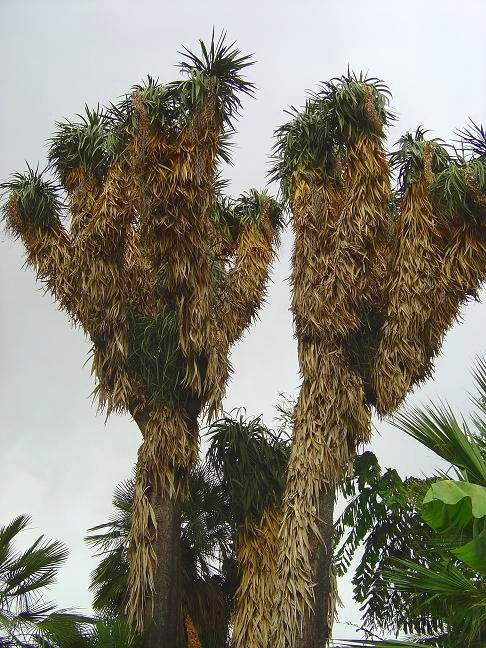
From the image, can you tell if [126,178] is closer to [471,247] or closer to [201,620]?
[471,247]

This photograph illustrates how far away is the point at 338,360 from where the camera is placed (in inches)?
510

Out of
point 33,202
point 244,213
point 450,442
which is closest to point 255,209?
point 244,213

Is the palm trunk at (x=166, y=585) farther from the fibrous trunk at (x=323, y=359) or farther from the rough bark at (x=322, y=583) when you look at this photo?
the rough bark at (x=322, y=583)

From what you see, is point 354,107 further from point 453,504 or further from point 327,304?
point 453,504

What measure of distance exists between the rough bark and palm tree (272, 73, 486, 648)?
0.02 meters

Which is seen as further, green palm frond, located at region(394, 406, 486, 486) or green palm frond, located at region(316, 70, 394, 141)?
green palm frond, located at region(316, 70, 394, 141)

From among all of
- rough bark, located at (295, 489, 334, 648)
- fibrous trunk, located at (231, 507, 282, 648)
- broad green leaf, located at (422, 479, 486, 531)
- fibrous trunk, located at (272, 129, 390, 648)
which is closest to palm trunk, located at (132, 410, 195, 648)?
fibrous trunk, located at (231, 507, 282, 648)

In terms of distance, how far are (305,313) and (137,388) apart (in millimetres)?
2463

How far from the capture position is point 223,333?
15109 mm

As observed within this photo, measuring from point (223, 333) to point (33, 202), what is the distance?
3.30 meters

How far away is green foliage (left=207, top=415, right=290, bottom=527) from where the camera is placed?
14.2 m

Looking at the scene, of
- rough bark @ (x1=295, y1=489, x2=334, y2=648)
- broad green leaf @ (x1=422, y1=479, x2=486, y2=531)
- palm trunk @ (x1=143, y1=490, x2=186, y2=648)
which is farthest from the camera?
palm trunk @ (x1=143, y1=490, x2=186, y2=648)

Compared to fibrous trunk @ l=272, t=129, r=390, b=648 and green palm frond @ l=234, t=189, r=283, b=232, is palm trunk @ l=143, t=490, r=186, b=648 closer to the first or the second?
fibrous trunk @ l=272, t=129, r=390, b=648

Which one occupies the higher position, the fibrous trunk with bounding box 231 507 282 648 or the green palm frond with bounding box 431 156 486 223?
the green palm frond with bounding box 431 156 486 223
